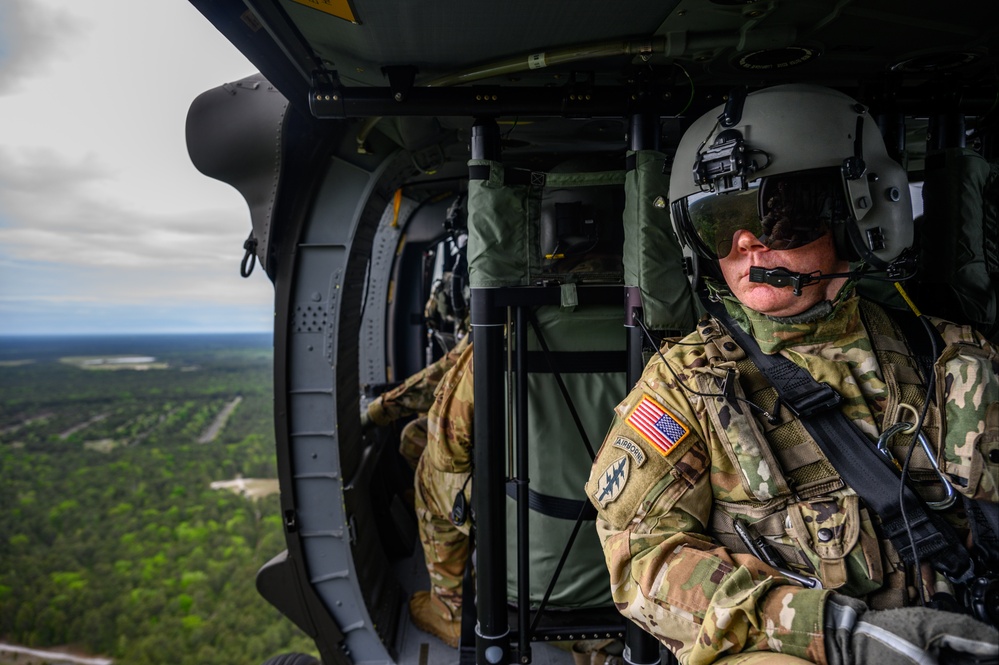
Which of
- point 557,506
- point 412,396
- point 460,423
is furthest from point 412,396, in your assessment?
point 557,506

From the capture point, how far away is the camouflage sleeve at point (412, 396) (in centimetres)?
329

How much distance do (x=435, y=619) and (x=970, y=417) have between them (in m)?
2.60

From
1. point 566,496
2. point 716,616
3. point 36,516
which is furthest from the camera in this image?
point 36,516

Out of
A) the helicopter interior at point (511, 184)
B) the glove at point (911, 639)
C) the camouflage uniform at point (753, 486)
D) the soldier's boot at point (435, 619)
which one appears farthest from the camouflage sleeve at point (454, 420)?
the glove at point (911, 639)

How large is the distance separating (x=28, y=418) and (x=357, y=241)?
1404 inches

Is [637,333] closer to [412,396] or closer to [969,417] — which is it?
[969,417]

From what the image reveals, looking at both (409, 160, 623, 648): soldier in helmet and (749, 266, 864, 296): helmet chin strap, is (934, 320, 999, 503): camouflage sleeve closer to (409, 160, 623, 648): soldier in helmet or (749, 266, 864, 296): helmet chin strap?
(749, 266, 864, 296): helmet chin strap

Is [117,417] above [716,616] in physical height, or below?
below

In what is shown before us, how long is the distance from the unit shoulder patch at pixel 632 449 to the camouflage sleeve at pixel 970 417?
52 cm

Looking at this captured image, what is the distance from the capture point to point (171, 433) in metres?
34.1

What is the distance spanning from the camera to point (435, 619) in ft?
10.0

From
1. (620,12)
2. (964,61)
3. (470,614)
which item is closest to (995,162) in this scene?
(964,61)

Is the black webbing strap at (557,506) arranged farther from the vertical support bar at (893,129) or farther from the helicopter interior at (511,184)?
the vertical support bar at (893,129)

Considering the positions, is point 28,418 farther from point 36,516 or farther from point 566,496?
point 566,496
